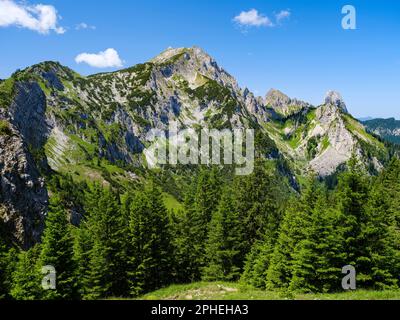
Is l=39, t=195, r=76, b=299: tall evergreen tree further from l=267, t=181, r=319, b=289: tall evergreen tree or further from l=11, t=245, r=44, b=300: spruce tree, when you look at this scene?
l=267, t=181, r=319, b=289: tall evergreen tree

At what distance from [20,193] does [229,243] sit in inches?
3102

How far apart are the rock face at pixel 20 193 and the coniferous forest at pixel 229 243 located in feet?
114

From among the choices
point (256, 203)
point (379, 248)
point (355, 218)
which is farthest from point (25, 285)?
point (256, 203)

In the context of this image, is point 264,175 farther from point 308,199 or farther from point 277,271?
point 277,271

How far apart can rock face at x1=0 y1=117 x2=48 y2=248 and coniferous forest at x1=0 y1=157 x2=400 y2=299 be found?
1372 inches

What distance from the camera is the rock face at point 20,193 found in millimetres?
99938

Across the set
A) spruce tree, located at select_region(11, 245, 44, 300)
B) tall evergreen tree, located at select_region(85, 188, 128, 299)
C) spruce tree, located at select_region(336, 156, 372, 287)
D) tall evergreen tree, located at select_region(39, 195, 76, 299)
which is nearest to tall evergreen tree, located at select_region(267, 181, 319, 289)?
spruce tree, located at select_region(336, 156, 372, 287)

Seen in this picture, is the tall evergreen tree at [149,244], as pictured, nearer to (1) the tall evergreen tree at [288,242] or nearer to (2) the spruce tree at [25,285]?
(1) the tall evergreen tree at [288,242]

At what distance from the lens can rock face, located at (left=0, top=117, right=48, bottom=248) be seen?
3935 inches

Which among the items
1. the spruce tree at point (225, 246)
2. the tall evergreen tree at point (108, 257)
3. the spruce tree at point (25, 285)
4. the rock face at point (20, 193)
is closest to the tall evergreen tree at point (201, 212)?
the spruce tree at point (225, 246)

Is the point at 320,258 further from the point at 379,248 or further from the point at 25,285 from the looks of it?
the point at 25,285

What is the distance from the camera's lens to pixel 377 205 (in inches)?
1553
